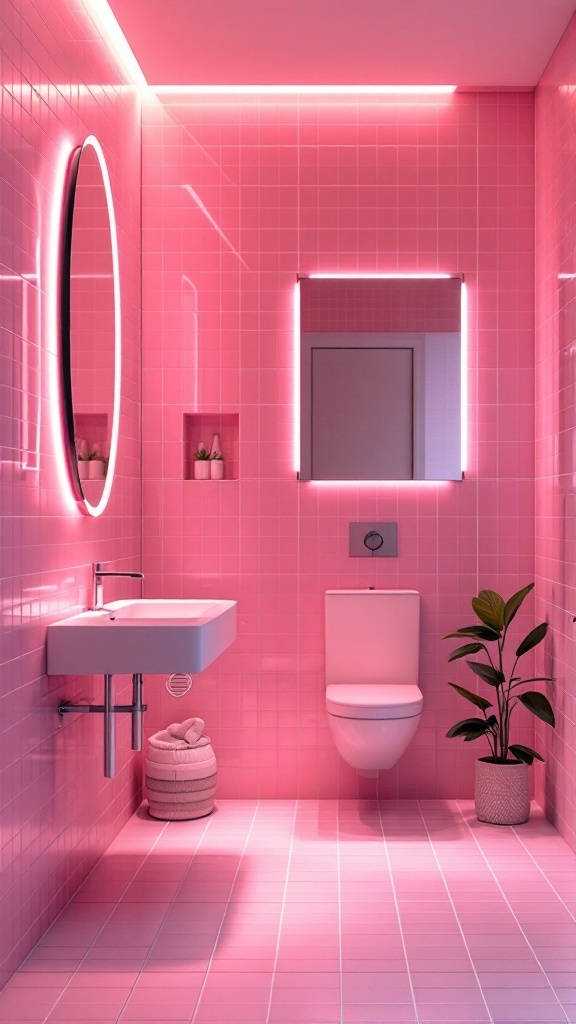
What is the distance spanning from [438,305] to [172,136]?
126 cm

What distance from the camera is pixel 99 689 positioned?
3158 millimetres

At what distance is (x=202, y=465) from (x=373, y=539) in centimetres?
74

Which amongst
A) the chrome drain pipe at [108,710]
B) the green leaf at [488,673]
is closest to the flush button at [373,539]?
the green leaf at [488,673]

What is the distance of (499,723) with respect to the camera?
370 centimetres

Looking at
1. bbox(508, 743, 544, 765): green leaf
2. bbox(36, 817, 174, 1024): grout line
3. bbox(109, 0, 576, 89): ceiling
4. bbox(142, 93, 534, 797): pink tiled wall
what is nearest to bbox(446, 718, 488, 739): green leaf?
bbox(508, 743, 544, 765): green leaf

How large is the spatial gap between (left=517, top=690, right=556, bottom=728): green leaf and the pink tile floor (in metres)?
0.43

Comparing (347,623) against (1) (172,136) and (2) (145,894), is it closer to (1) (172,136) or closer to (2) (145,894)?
(2) (145,894)

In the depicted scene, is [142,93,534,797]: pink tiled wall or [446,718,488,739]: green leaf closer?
[446,718,488,739]: green leaf

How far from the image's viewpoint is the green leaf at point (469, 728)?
141 inches

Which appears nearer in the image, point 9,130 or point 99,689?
point 9,130

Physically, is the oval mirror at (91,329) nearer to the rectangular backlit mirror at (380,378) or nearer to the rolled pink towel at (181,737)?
the rectangular backlit mirror at (380,378)

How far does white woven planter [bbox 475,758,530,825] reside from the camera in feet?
11.6

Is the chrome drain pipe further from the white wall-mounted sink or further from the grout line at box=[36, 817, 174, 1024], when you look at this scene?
the grout line at box=[36, 817, 174, 1024]

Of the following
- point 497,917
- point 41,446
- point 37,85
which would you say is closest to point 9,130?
point 37,85
